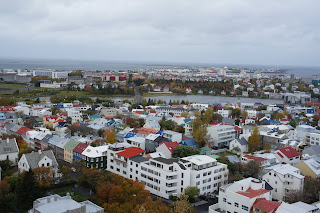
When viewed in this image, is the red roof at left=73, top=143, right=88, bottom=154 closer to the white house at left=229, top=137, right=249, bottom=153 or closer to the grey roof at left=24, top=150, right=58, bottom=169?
the grey roof at left=24, top=150, right=58, bottom=169

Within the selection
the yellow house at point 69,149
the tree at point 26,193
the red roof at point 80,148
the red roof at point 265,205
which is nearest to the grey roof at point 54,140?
the yellow house at point 69,149

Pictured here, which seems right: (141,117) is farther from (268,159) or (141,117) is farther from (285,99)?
(285,99)

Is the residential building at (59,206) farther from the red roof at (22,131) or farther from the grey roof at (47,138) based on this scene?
the red roof at (22,131)

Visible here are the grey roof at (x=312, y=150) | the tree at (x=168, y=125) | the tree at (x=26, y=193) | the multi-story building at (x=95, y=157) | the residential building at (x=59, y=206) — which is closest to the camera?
the residential building at (x=59, y=206)

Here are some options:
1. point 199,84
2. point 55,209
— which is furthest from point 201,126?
point 199,84

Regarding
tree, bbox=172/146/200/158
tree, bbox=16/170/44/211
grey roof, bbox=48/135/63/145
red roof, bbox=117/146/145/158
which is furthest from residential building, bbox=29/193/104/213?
grey roof, bbox=48/135/63/145

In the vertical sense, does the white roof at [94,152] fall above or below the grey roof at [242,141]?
above
